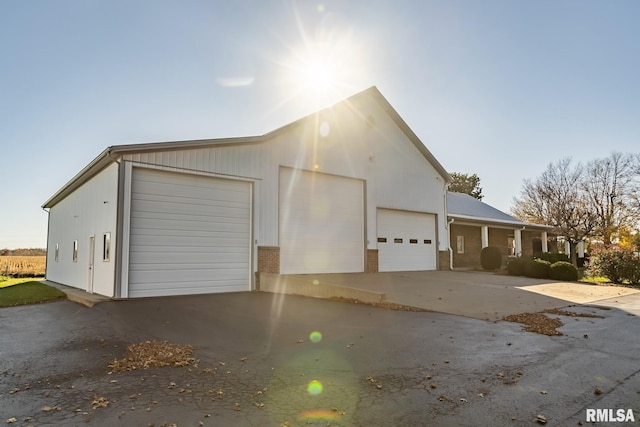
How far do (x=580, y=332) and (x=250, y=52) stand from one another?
11.0 meters

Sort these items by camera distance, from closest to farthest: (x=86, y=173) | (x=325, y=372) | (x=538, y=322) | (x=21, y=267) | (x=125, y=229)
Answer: (x=325, y=372)
(x=538, y=322)
(x=125, y=229)
(x=86, y=173)
(x=21, y=267)

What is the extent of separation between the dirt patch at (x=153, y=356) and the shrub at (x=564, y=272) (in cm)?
1770

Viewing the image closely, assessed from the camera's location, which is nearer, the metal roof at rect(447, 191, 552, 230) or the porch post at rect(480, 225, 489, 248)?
the metal roof at rect(447, 191, 552, 230)

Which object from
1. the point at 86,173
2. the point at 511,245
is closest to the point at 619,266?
the point at 511,245

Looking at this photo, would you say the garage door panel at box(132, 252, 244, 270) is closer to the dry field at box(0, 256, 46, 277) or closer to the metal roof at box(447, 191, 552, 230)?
the metal roof at box(447, 191, 552, 230)

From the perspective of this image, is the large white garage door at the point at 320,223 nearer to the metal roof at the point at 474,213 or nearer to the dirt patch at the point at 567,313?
the metal roof at the point at 474,213

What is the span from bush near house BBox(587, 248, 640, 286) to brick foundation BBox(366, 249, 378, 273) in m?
10.2

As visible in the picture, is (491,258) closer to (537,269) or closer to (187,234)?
(537,269)

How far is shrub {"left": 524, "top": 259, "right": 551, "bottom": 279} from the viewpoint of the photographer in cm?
1888

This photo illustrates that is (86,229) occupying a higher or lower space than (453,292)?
higher

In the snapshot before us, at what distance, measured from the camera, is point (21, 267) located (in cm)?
3112

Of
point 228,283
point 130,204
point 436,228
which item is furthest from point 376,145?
point 130,204

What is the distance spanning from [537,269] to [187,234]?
16.1 metres

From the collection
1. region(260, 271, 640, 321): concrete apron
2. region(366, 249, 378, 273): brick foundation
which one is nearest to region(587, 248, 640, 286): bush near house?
region(260, 271, 640, 321): concrete apron
